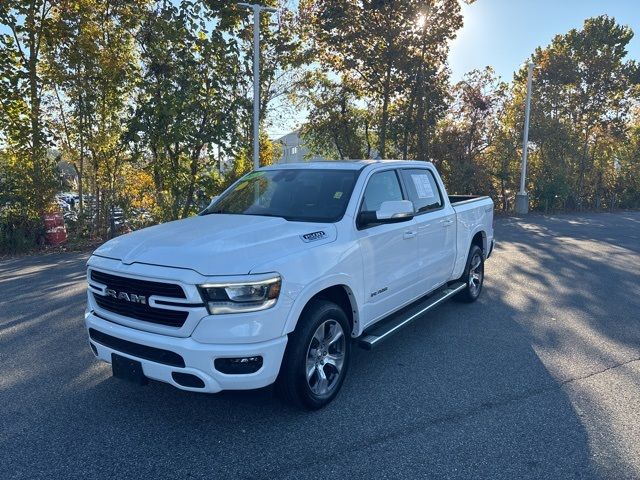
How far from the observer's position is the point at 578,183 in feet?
76.5

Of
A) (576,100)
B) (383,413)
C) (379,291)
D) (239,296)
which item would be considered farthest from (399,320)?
(576,100)

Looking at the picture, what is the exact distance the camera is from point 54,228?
435 inches

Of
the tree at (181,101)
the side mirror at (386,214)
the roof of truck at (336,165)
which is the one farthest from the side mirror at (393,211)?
the tree at (181,101)

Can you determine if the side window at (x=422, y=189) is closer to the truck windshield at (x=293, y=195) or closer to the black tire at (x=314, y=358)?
the truck windshield at (x=293, y=195)

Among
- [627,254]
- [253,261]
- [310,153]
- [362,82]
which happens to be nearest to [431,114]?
[362,82]

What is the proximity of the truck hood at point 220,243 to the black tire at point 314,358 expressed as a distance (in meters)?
0.51

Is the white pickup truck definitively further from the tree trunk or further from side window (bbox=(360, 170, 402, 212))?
the tree trunk

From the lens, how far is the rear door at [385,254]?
3.99m

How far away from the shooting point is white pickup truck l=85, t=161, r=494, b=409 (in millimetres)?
2994

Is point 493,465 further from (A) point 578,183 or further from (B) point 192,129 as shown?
(A) point 578,183

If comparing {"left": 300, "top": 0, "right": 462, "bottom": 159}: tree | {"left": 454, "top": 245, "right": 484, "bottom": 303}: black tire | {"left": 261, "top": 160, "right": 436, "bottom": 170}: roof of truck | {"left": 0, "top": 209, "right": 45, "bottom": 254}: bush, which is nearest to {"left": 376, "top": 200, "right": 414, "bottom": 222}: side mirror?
{"left": 261, "top": 160, "right": 436, "bottom": 170}: roof of truck

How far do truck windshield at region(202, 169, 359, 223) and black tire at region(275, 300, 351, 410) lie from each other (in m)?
0.83

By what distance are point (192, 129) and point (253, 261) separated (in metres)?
9.22

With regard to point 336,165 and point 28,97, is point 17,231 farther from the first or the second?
point 336,165
